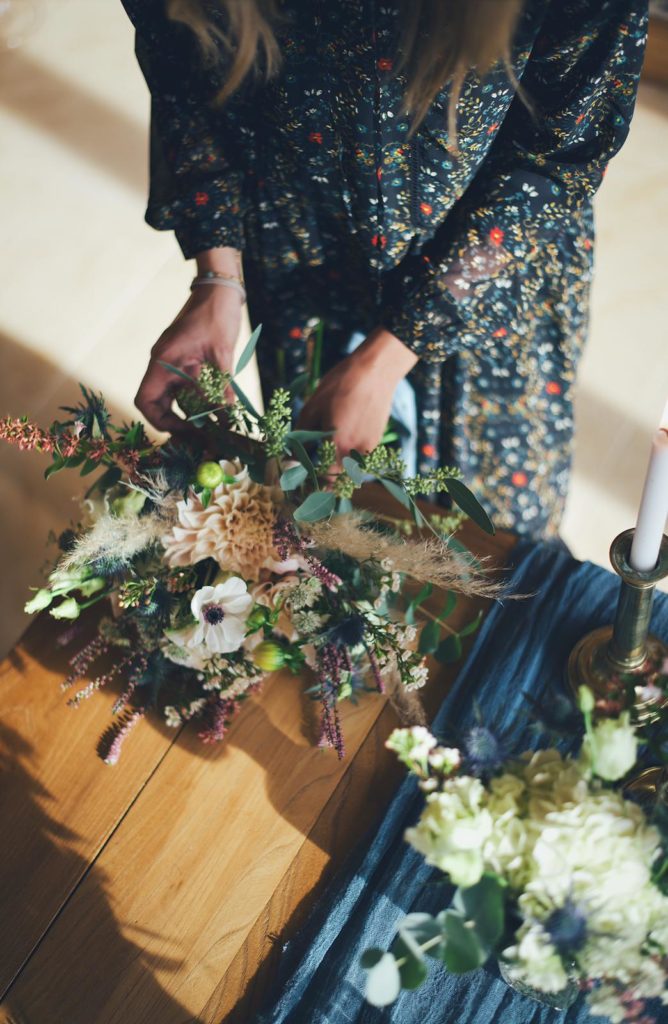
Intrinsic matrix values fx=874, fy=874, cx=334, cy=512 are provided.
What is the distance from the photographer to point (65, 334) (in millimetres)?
2152

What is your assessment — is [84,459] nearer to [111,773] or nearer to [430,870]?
[111,773]

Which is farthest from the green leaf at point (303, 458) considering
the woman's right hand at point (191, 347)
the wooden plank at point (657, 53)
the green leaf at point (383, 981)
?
the wooden plank at point (657, 53)

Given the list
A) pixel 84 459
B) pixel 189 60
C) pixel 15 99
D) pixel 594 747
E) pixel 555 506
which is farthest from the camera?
pixel 15 99

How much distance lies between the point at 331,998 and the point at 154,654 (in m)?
0.37

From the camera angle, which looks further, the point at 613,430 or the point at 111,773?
the point at 613,430

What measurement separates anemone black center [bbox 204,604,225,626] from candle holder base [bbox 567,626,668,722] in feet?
1.16

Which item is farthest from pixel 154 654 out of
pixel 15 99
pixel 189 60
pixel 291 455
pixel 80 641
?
pixel 15 99

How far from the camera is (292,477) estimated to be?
814 mm

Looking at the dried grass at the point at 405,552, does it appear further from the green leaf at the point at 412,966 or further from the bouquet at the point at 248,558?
the green leaf at the point at 412,966

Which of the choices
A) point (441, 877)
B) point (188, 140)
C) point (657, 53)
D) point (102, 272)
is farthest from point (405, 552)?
point (657, 53)

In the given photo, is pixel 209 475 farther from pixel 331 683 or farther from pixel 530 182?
pixel 530 182

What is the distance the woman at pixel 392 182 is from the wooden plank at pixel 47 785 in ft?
1.07

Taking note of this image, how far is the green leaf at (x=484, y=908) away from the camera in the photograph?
495mm

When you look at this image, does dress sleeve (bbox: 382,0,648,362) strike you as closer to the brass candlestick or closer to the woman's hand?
the woman's hand
